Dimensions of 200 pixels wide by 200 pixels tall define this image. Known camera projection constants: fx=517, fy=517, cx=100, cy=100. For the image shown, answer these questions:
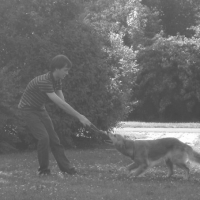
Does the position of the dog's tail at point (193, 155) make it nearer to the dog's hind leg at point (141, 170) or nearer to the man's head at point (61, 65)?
the dog's hind leg at point (141, 170)

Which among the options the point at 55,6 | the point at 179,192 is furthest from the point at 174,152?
the point at 55,6

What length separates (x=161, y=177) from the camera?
28.4 feet

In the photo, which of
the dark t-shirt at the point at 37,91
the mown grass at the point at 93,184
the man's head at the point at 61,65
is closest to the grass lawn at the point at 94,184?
the mown grass at the point at 93,184

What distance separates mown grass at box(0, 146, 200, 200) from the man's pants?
25 cm

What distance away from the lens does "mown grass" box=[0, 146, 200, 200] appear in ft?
21.9

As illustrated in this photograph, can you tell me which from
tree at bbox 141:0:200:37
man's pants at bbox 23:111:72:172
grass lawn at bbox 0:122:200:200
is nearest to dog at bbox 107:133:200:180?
grass lawn at bbox 0:122:200:200

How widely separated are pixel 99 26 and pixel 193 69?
42.2ft

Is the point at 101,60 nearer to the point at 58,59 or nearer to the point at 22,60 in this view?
the point at 22,60

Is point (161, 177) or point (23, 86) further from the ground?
point (23, 86)

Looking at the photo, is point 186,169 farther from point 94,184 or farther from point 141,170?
point 94,184

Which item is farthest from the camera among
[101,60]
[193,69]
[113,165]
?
[193,69]

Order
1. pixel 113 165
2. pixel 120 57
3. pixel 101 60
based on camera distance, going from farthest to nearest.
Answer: pixel 120 57 → pixel 101 60 → pixel 113 165

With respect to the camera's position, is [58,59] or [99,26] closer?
[58,59]

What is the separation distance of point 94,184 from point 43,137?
3.94ft
